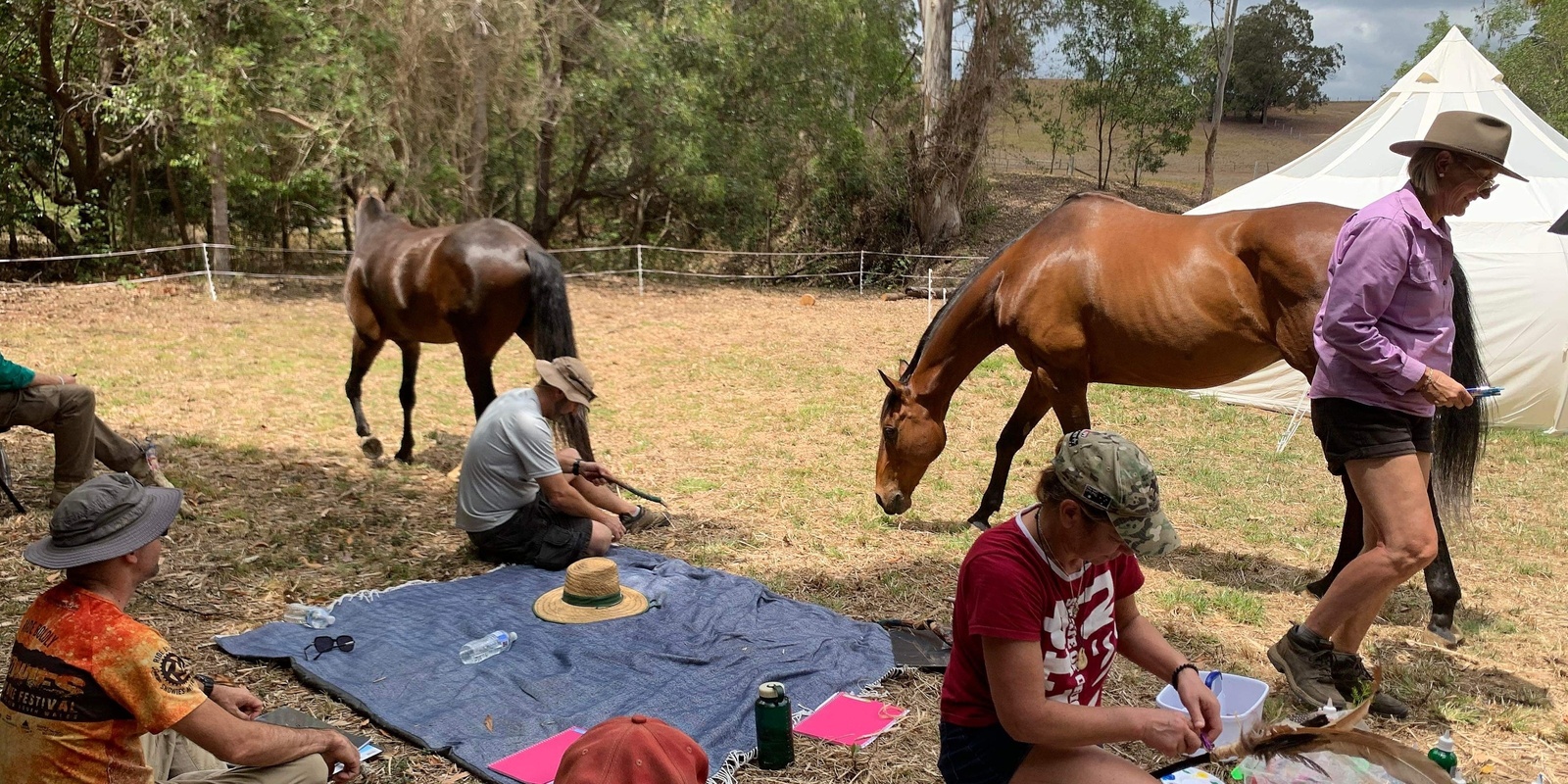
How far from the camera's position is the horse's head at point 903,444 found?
16.5ft

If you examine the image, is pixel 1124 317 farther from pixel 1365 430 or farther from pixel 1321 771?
pixel 1321 771

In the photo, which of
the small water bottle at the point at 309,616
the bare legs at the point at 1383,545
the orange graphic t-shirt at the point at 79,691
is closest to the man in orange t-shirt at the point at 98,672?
the orange graphic t-shirt at the point at 79,691

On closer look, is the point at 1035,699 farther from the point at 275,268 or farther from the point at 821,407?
the point at 275,268

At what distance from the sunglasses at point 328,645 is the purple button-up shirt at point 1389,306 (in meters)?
3.47

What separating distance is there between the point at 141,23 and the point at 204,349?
19.1 feet

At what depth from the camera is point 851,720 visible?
3244 millimetres

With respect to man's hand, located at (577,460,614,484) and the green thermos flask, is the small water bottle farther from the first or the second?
the green thermos flask

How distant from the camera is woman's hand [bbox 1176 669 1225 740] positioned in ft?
6.36

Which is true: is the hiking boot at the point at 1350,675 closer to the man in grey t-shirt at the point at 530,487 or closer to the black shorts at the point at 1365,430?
the black shorts at the point at 1365,430

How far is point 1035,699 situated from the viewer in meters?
1.86

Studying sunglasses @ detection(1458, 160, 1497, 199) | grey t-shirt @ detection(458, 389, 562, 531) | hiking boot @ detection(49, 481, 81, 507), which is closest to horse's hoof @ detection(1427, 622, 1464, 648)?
sunglasses @ detection(1458, 160, 1497, 199)

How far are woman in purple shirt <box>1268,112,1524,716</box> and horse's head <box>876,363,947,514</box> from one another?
2140 millimetres

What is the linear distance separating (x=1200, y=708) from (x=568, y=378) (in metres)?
3.16

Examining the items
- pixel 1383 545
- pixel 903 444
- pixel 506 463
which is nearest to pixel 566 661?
pixel 506 463
